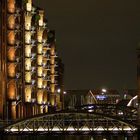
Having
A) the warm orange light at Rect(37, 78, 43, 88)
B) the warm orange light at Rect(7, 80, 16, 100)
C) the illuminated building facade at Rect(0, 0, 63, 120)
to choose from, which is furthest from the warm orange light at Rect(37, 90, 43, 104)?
the warm orange light at Rect(7, 80, 16, 100)

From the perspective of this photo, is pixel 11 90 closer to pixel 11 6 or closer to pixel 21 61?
pixel 21 61

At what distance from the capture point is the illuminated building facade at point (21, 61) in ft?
327

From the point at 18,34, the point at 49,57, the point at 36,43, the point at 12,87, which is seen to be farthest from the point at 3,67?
the point at 49,57

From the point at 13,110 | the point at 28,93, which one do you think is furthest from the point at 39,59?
the point at 13,110

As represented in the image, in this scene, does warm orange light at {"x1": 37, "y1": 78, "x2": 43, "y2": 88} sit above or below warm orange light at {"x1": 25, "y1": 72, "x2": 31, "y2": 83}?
below

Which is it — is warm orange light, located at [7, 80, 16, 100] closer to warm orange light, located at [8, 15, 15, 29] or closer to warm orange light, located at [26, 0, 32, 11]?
warm orange light, located at [8, 15, 15, 29]

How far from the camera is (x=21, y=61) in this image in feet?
367

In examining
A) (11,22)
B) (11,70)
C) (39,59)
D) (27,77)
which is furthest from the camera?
(39,59)

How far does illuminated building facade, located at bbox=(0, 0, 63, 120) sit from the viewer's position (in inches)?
3930

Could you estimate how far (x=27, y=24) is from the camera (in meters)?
118

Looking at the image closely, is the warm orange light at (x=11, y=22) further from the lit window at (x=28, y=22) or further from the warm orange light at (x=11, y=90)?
the lit window at (x=28, y=22)

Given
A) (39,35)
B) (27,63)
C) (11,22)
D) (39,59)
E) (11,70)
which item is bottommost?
(11,70)

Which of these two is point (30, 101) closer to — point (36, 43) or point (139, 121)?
point (36, 43)

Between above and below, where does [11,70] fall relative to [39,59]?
below
